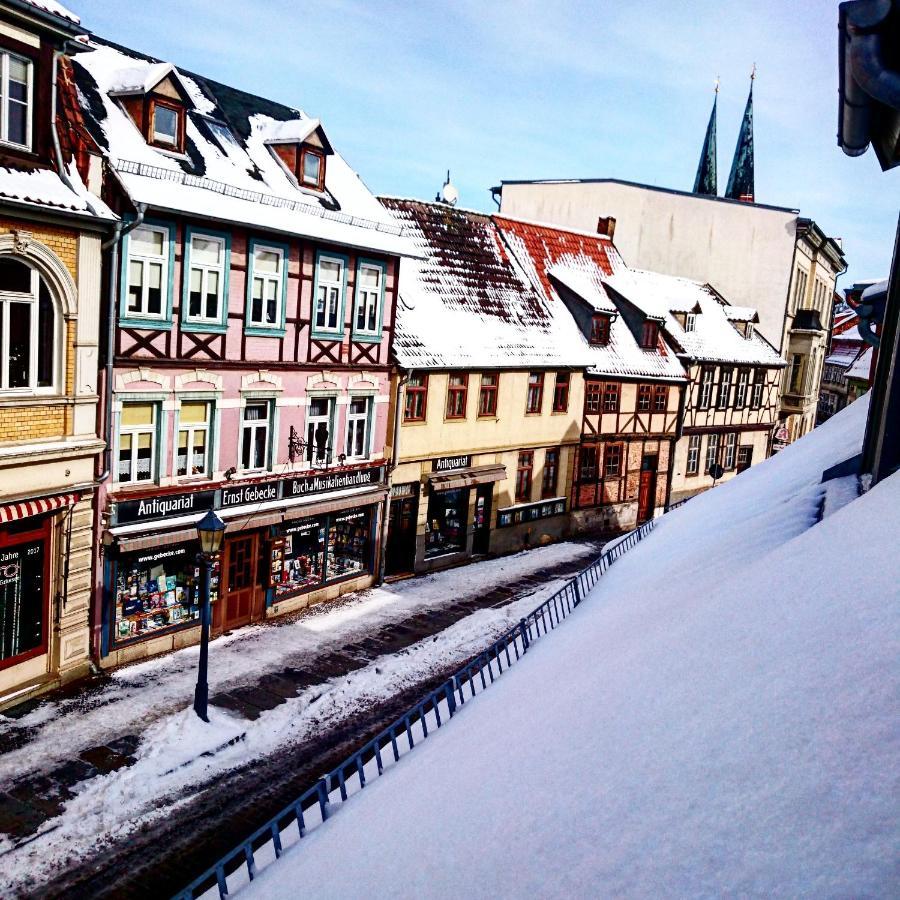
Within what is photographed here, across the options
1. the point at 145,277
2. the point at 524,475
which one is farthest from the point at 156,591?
the point at 524,475

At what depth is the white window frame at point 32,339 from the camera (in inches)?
480

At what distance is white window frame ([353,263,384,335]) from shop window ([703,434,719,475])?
18903 millimetres

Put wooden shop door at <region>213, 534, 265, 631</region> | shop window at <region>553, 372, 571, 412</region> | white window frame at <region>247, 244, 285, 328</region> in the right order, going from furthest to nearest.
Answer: shop window at <region>553, 372, 571, 412</region>, wooden shop door at <region>213, 534, 265, 631</region>, white window frame at <region>247, 244, 285, 328</region>

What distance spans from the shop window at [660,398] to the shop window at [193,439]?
1855 cm

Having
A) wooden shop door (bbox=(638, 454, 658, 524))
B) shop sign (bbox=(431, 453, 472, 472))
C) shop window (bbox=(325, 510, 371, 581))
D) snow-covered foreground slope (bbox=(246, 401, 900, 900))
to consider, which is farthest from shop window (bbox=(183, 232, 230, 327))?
wooden shop door (bbox=(638, 454, 658, 524))

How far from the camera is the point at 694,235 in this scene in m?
38.7

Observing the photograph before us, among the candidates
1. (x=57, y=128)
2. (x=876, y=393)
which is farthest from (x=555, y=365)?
(x=876, y=393)

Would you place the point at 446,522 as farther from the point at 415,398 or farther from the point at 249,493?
the point at 249,493

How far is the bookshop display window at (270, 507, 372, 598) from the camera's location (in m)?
18.6

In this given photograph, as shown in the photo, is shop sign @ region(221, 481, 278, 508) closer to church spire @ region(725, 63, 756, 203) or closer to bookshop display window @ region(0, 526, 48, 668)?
bookshop display window @ region(0, 526, 48, 668)

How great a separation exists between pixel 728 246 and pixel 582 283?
40.0ft

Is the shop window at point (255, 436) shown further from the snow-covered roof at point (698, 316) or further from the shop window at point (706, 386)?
the shop window at point (706, 386)

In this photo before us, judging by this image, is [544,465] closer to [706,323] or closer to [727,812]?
[706,323]

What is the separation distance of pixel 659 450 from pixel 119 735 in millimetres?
23352
